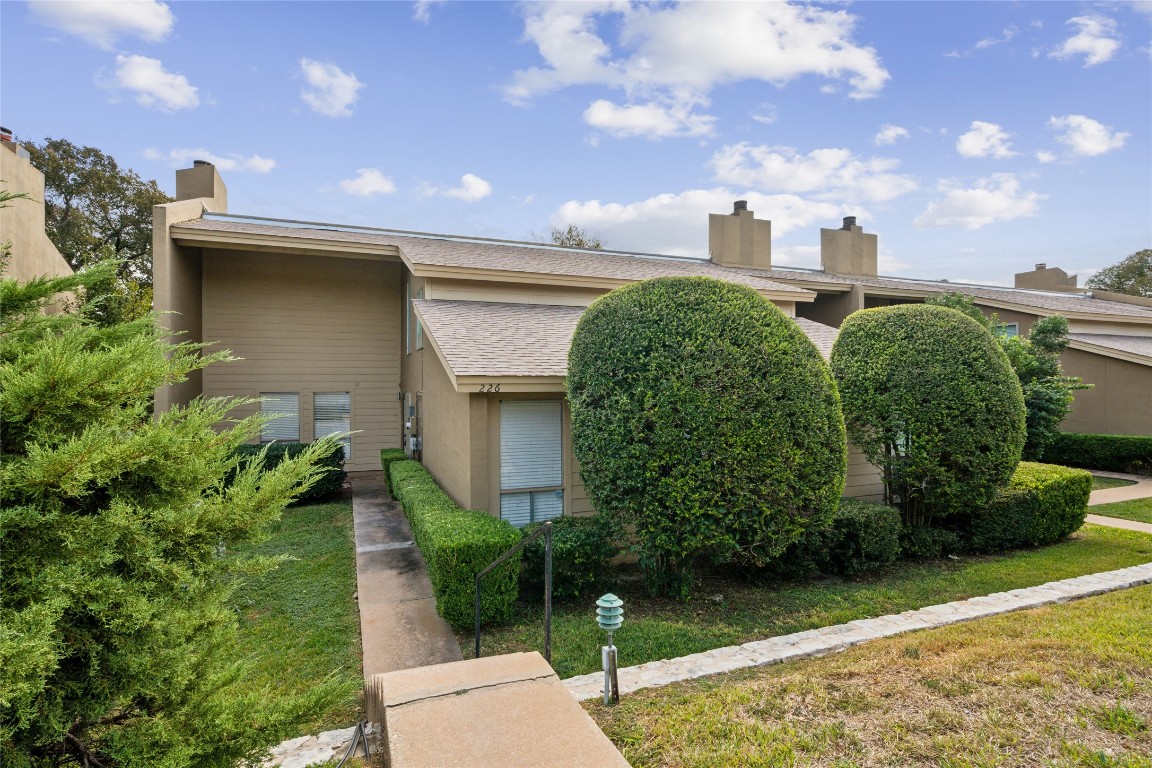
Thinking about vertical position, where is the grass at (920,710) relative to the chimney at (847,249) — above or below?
below

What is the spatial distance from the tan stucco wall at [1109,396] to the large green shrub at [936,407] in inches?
477

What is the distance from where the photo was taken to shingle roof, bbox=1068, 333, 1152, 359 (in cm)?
1591

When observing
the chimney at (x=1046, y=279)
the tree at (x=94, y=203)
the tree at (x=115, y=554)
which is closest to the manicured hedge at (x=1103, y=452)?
the chimney at (x=1046, y=279)

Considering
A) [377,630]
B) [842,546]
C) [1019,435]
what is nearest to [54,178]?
[377,630]

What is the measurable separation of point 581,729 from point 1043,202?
52.2 ft

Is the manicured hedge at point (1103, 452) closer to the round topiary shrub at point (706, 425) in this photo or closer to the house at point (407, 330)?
the house at point (407, 330)

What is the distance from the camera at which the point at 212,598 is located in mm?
2439

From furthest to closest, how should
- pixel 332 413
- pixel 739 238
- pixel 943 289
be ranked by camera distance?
pixel 943 289, pixel 739 238, pixel 332 413

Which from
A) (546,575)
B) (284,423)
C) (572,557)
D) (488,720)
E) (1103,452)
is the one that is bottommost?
(1103,452)

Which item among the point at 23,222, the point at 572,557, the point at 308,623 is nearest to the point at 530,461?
the point at 572,557

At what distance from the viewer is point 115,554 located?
2.10 m

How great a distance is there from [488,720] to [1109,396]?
20928 millimetres

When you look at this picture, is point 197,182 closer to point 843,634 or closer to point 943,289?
point 843,634

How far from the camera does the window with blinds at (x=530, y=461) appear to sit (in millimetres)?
7410
